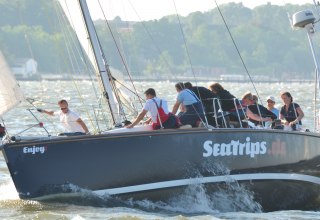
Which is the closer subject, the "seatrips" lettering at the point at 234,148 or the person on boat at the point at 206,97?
the "seatrips" lettering at the point at 234,148

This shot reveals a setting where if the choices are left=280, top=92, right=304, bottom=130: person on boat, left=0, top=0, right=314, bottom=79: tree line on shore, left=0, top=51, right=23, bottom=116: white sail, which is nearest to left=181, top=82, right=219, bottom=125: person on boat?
left=280, top=92, right=304, bottom=130: person on boat

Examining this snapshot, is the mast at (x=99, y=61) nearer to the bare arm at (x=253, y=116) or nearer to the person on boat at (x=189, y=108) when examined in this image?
the person on boat at (x=189, y=108)

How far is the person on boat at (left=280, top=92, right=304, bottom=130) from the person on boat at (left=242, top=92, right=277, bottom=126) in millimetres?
427

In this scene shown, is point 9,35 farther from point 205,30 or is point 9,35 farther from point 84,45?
point 84,45

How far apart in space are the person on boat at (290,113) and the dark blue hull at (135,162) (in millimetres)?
1593

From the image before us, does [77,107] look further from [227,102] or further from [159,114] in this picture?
[159,114]

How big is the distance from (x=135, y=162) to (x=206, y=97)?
5.01 feet

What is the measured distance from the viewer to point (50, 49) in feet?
312

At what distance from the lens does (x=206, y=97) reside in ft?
46.0

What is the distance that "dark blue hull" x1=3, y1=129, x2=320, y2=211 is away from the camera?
42.9 feet

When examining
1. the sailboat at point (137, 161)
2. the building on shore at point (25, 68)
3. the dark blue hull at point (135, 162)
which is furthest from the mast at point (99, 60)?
the building on shore at point (25, 68)

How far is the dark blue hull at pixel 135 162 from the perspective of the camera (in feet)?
42.9

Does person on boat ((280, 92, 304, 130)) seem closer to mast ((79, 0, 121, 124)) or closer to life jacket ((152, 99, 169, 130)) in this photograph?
life jacket ((152, 99, 169, 130))

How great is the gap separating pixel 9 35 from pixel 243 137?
71754 mm
